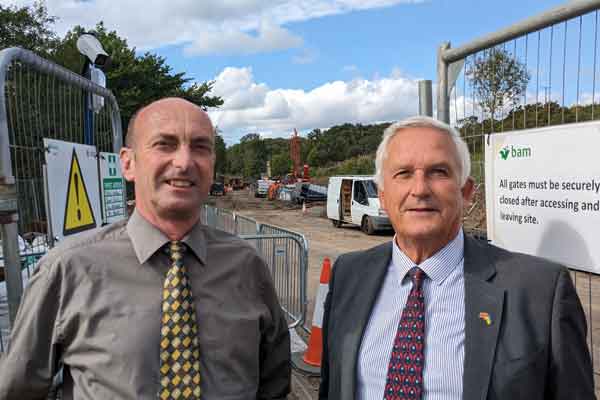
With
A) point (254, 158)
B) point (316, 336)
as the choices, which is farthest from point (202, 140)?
point (254, 158)

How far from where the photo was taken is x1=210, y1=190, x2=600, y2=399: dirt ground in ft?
12.6

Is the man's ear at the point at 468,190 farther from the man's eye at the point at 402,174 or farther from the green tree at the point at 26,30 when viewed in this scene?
the green tree at the point at 26,30

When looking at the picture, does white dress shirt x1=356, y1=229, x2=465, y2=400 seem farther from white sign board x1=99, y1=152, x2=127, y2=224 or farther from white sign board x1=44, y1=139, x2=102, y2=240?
white sign board x1=99, y1=152, x2=127, y2=224

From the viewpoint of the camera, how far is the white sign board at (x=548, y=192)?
203cm

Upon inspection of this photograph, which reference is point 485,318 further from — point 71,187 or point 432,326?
point 71,187

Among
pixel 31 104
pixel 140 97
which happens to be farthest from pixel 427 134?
pixel 140 97

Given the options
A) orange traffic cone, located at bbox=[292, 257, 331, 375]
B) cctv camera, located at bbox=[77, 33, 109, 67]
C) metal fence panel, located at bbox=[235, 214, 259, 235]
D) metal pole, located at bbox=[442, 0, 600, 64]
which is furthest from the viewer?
metal fence panel, located at bbox=[235, 214, 259, 235]

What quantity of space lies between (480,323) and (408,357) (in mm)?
268

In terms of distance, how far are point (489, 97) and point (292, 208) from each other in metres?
28.1

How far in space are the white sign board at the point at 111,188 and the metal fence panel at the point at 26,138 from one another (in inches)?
12.6

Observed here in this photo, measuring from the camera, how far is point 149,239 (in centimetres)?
177

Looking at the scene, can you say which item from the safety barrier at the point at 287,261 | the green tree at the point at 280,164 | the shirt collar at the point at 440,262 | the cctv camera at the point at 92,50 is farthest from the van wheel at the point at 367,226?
the green tree at the point at 280,164

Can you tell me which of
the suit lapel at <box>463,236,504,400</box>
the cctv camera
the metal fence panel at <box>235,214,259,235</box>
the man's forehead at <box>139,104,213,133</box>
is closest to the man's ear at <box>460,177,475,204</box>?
the suit lapel at <box>463,236,504,400</box>

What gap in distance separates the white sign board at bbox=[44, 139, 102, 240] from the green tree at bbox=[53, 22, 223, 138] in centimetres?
2747
